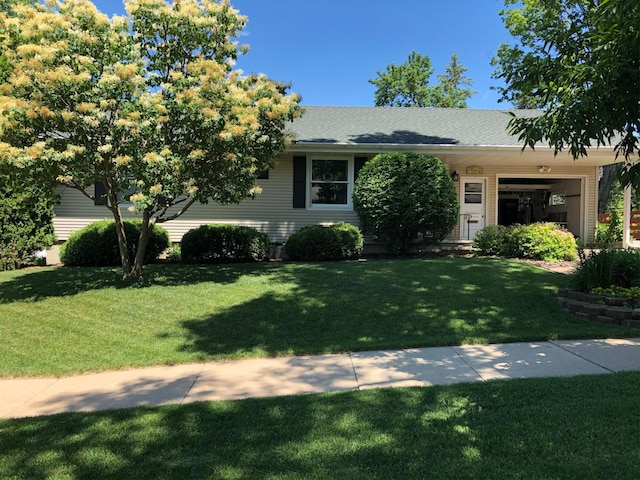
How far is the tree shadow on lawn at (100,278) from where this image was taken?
26.1ft

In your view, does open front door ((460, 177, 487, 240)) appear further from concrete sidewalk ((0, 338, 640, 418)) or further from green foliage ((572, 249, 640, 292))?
concrete sidewalk ((0, 338, 640, 418))

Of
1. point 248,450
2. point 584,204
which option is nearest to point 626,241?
point 584,204

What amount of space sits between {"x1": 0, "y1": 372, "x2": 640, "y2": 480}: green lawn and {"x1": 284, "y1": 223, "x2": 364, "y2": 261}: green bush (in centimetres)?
705

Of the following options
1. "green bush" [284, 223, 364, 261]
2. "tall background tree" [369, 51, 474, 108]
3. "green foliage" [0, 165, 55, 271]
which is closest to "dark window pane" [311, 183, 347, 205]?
"green bush" [284, 223, 364, 261]

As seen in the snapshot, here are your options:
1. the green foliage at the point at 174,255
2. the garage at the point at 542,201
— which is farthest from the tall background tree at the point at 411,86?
the green foliage at the point at 174,255

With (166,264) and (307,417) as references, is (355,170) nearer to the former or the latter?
(166,264)

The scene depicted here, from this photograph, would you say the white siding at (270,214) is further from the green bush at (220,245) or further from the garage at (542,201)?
the garage at (542,201)

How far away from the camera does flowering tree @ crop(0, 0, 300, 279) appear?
692cm

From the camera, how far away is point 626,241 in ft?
45.9

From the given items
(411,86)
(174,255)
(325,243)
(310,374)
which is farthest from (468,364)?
(411,86)

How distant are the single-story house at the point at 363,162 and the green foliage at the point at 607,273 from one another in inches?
230

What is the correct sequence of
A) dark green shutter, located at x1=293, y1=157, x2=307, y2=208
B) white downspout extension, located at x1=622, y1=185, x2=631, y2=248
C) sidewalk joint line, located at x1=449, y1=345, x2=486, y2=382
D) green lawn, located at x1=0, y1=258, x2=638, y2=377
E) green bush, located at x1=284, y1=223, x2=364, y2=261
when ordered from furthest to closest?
white downspout extension, located at x1=622, y1=185, x2=631, y2=248, dark green shutter, located at x1=293, y1=157, x2=307, y2=208, green bush, located at x1=284, y1=223, x2=364, y2=261, green lawn, located at x1=0, y1=258, x2=638, y2=377, sidewalk joint line, located at x1=449, y1=345, x2=486, y2=382

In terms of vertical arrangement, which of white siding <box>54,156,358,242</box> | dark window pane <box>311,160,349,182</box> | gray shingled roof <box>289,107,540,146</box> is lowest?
white siding <box>54,156,358,242</box>

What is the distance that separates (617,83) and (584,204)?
12.8m
